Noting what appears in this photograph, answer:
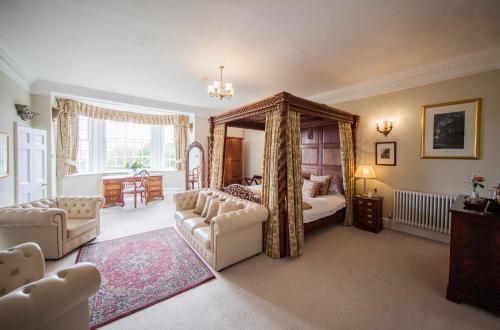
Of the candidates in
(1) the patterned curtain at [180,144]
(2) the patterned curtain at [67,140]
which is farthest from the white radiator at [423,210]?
(2) the patterned curtain at [67,140]

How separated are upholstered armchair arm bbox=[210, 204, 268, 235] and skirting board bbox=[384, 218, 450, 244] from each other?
10.4 ft

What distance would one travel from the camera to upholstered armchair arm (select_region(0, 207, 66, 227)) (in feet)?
9.27

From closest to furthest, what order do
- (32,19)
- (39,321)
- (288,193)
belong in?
1. (39,321)
2. (32,19)
3. (288,193)

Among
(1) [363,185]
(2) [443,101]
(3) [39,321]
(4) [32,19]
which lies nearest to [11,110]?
(4) [32,19]

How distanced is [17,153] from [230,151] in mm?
5263

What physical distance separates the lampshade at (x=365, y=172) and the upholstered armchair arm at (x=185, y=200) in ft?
12.0

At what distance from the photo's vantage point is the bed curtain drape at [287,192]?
10.2 feet

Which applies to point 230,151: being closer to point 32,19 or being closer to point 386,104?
point 386,104

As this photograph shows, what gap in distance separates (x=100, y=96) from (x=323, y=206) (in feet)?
20.6

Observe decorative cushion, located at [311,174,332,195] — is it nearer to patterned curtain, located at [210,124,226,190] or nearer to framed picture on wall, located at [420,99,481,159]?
framed picture on wall, located at [420,99,481,159]

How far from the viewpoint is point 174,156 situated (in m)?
8.44

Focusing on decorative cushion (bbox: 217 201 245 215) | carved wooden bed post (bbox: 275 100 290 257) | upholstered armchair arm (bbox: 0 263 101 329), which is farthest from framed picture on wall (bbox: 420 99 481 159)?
upholstered armchair arm (bbox: 0 263 101 329)

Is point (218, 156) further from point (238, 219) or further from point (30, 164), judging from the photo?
point (30, 164)

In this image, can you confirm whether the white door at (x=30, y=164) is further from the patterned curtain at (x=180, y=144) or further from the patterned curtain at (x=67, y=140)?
the patterned curtain at (x=180, y=144)
